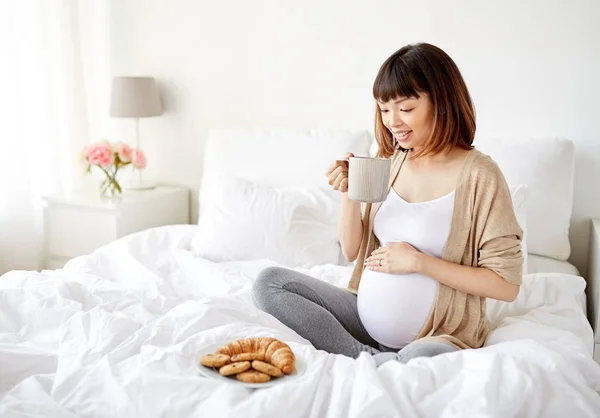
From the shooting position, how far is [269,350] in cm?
133

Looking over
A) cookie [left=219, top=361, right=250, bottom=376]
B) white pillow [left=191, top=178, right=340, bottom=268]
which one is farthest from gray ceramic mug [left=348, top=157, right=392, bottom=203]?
white pillow [left=191, top=178, right=340, bottom=268]

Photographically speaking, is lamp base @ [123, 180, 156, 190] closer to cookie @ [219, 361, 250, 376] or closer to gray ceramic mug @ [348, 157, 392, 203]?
gray ceramic mug @ [348, 157, 392, 203]

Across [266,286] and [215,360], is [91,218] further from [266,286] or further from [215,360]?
[215,360]

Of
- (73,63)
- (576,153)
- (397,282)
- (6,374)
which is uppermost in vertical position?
(73,63)

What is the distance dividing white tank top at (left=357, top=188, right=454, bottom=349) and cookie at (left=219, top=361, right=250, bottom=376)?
0.43 metres

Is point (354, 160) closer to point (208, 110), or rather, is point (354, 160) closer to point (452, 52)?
point (452, 52)

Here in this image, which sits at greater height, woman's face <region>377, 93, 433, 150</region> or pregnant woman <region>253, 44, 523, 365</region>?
woman's face <region>377, 93, 433, 150</region>

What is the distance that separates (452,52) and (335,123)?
1.85ft

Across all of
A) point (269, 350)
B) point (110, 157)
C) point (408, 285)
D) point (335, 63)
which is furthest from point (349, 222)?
point (110, 157)

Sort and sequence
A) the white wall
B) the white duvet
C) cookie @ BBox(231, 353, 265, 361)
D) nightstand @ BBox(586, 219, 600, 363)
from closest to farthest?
the white duvet < cookie @ BBox(231, 353, 265, 361) < nightstand @ BBox(586, 219, 600, 363) < the white wall

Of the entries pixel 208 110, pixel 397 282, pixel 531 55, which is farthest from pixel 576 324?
pixel 208 110

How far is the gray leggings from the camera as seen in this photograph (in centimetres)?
150

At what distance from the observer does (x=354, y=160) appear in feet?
4.85

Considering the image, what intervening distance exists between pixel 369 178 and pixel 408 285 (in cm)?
28
